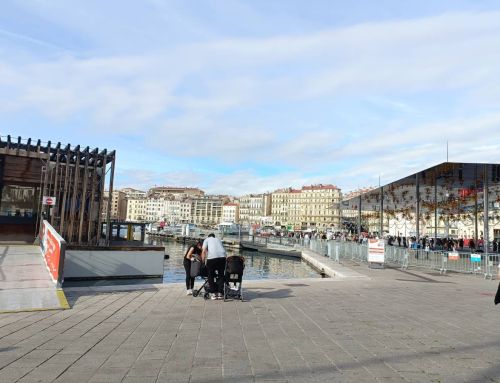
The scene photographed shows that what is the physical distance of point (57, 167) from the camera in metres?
21.7

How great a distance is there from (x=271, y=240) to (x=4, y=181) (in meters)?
34.0

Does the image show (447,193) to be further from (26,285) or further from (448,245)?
(26,285)

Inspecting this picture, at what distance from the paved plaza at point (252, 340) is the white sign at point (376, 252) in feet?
31.5

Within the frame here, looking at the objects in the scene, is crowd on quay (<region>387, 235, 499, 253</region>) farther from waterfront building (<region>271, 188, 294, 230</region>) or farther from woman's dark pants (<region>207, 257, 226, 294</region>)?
waterfront building (<region>271, 188, 294, 230</region>)

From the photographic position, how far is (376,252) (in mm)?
20047

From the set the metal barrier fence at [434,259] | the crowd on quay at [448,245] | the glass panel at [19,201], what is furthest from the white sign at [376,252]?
the glass panel at [19,201]

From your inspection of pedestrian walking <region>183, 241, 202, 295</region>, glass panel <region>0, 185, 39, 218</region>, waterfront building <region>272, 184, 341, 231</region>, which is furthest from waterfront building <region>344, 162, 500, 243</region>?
waterfront building <region>272, 184, 341, 231</region>

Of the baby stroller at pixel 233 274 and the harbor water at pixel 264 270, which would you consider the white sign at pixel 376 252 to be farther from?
the baby stroller at pixel 233 274

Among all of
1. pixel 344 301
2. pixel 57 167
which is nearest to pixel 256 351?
pixel 344 301

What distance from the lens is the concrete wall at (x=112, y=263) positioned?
57.2 feet

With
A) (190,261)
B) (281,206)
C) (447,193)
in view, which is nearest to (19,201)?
(190,261)

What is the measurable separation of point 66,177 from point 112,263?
20.3 feet

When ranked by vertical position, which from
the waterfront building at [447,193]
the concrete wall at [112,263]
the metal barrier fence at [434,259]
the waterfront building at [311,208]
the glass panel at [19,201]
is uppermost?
the waterfront building at [311,208]

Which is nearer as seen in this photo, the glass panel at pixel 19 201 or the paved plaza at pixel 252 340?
the paved plaza at pixel 252 340
